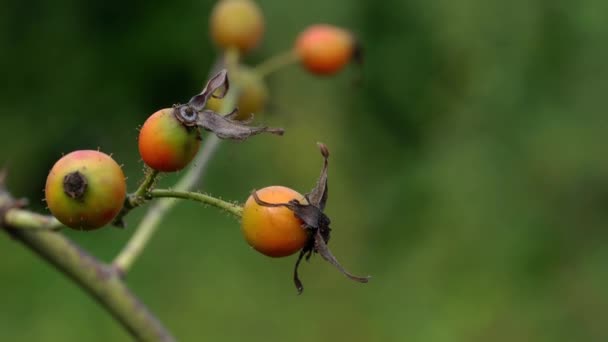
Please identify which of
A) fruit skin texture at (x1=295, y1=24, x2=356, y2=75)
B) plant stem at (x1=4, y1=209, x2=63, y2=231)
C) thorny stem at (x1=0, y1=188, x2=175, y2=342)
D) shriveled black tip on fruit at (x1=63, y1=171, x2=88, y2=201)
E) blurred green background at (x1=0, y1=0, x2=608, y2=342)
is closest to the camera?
shriveled black tip on fruit at (x1=63, y1=171, x2=88, y2=201)

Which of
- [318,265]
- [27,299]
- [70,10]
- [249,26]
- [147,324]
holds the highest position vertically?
[249,26]

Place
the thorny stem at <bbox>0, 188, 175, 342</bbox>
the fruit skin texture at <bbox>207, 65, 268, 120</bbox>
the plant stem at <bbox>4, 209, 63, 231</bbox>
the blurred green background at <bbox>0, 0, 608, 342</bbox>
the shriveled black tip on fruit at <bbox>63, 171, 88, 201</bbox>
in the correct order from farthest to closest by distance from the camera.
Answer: the blurred green background at <bbox>0, 0, 608, 342</bbox> → the fruit skin texture at <bbox>207, 65, 268, 120</bbox> → the thorny stem at <bbox>0, 188, 175, 342</bbox> → the plant stem at <bbox>4, 209, 63, 231</bbox> → the shriveled black tip on fruit at <bbox>63, 171, 88, 201</bbox>

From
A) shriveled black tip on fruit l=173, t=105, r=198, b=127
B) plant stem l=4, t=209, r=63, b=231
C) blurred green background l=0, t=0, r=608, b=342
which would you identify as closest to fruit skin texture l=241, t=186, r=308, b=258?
shriveled black tip on fruit l=173, t=105, r=198, b=127

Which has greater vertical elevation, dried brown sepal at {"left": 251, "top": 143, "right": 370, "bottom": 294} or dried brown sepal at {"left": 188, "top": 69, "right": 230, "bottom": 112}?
dried brown sepal at {"left": 188, "top": 69, "right": 230, "bottom": 112}

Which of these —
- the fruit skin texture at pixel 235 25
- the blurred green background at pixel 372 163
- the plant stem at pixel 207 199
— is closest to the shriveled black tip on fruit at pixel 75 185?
the plant stem at pixel 207 199

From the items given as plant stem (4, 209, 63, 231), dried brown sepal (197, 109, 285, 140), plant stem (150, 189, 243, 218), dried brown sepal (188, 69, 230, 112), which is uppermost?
dried brown sepal (188, 69, 230, 112)

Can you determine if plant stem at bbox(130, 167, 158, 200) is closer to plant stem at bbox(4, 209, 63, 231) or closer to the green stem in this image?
the green stem

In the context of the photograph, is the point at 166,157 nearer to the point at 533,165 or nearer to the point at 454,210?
the point at 454,210

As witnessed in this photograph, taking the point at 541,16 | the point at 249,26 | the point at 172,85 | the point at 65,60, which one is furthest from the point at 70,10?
the point at 249,26
